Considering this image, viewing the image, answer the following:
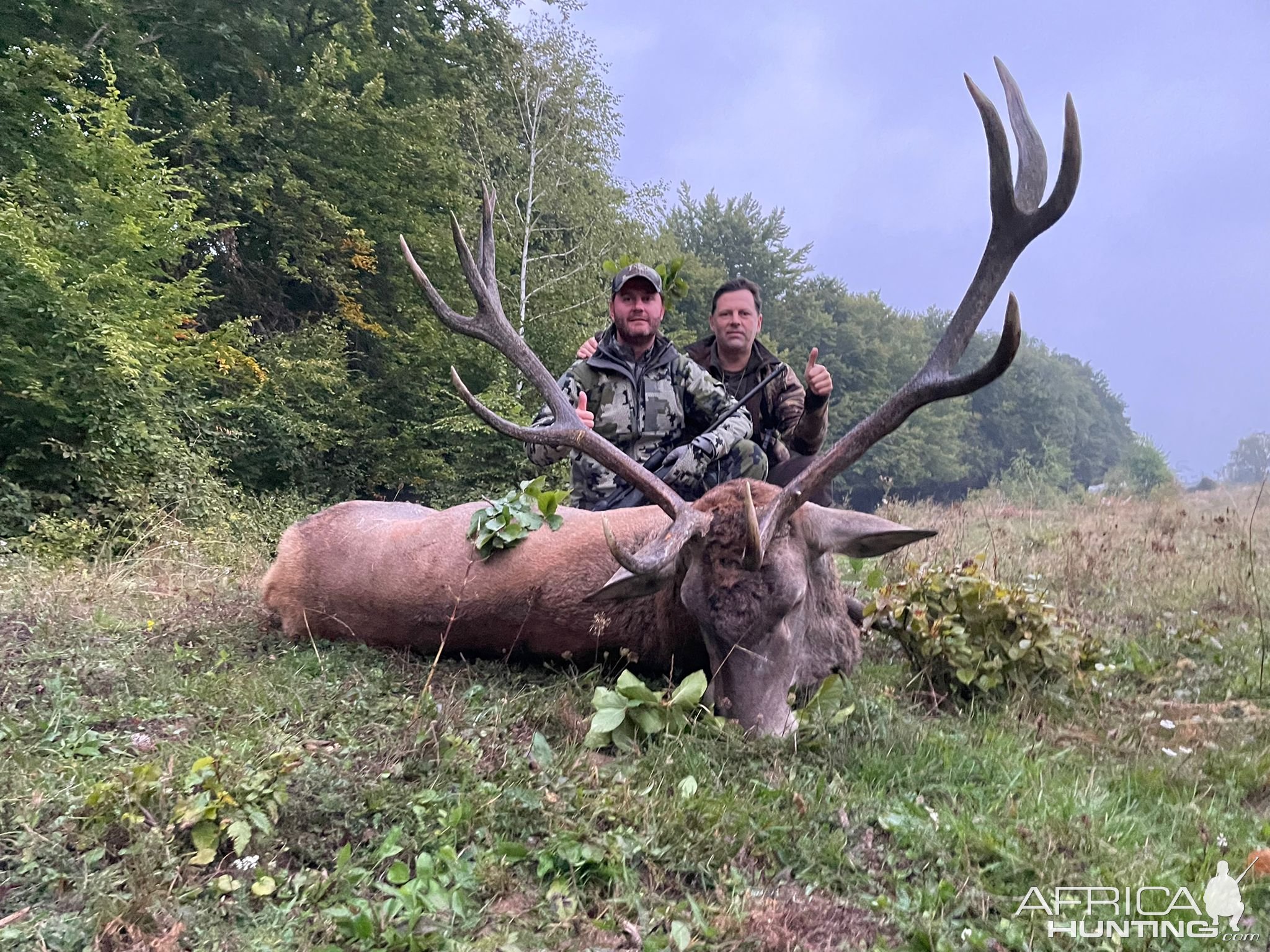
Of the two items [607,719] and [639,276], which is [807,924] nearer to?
[607,719]

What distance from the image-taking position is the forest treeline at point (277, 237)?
8.62m

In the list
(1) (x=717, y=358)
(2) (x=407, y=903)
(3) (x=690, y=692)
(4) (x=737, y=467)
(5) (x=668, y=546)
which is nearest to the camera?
(2) (x=407, y=903)

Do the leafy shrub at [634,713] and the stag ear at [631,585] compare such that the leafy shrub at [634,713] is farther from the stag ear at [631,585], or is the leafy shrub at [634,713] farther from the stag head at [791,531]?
the stag ear at [631,585]

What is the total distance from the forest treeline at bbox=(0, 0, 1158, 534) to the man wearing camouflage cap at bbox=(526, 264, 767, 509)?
4.82 meters

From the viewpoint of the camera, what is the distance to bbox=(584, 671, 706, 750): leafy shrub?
109 inches

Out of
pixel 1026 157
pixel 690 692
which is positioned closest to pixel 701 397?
pixel 1026 157

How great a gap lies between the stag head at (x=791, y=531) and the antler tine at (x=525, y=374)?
0.03ft

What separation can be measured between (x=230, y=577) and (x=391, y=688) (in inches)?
136

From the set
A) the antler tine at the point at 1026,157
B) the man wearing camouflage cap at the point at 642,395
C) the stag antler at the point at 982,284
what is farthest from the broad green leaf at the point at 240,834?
the antler tine at the point at 1026,157

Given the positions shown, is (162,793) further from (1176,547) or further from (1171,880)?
(1176,547)

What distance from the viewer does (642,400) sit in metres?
5.23

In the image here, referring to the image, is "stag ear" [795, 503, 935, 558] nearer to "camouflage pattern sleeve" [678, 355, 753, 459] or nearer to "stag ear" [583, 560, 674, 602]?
"stag ear" [583, 560, 674, 602]

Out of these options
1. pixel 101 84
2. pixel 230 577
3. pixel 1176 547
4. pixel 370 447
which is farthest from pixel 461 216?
pixel 1176 547

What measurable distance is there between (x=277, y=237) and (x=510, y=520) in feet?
43.8
